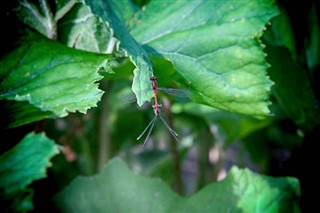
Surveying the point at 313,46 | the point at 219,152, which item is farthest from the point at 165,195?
the point at 219,152

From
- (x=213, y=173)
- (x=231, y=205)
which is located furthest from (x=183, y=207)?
(x=213, y=173)

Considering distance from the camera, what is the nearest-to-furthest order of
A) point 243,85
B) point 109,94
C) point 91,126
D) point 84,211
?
1. point 243,85
2. point 84,211
3. point 109,94
4. point 91,126

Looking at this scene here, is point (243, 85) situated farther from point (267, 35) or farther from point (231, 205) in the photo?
point (267, 35)

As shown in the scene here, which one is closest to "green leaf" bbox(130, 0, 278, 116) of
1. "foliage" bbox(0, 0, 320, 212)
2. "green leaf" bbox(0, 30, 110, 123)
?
"foliage" bbox(0, 0, 320, 212)

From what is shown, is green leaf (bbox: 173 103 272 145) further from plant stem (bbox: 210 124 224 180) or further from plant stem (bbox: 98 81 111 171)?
plant stem (bbox: 98 81 111 171)

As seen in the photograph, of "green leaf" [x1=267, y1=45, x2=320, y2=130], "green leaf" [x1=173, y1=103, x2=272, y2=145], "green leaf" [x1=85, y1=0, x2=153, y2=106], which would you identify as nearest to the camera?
"green leaf" [x1=85, y1=0, x2=153, y2=106]

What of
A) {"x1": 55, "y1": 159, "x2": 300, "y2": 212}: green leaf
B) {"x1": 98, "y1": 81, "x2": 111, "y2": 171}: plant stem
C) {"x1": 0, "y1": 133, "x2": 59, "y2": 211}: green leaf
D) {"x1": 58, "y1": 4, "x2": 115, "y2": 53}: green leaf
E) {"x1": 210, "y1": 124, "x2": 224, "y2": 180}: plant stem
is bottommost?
{"x1": 210, "y1": 124, "x2": 224, "y2": 180}: plant stem
